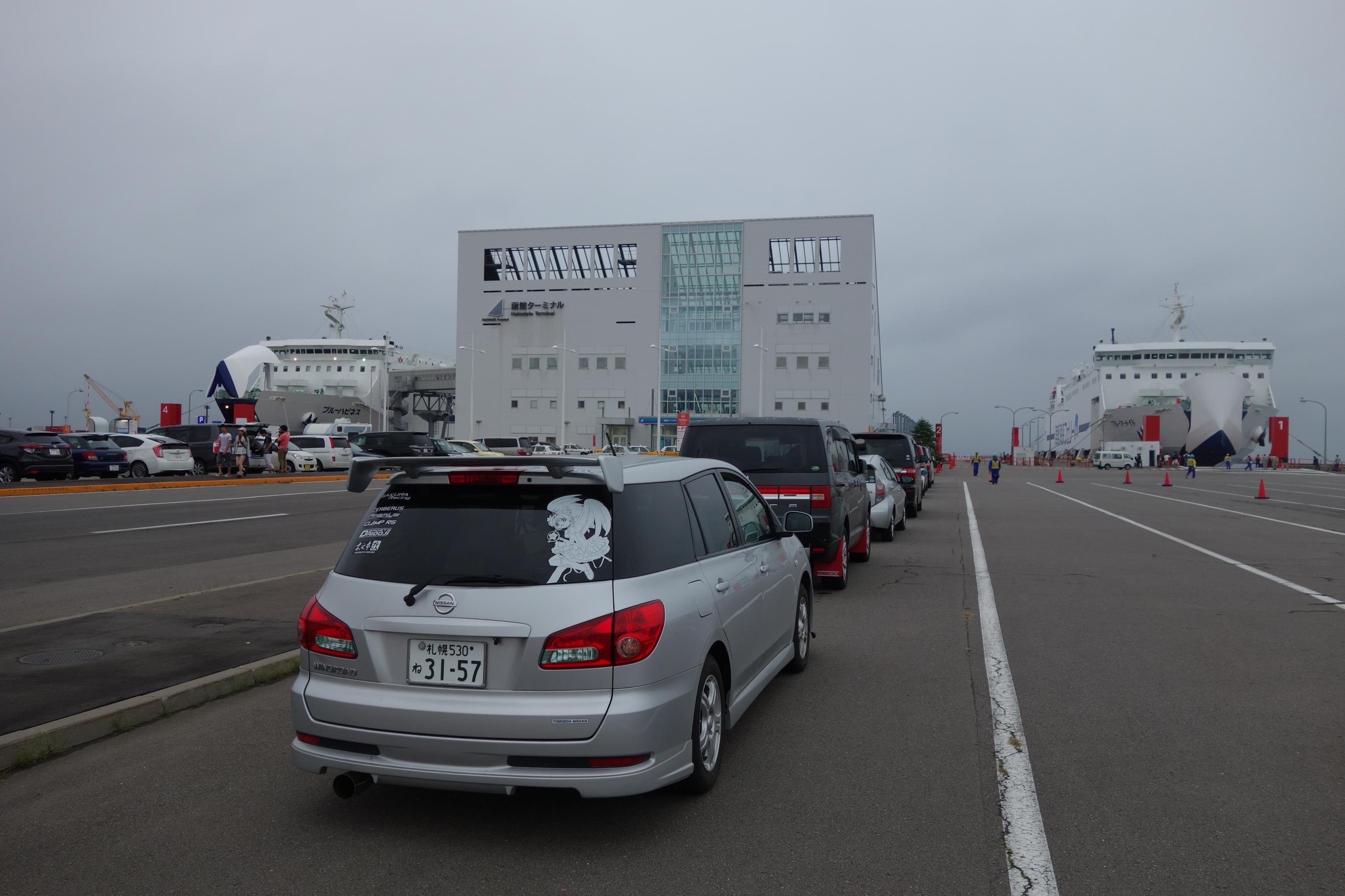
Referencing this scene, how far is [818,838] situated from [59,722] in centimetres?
404

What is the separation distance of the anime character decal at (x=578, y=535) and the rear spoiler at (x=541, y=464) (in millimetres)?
115

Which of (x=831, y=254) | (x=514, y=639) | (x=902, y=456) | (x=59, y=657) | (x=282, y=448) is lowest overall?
(x=59, y=657)

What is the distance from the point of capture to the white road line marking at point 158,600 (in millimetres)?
7094

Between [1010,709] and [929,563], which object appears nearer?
[1010,709]

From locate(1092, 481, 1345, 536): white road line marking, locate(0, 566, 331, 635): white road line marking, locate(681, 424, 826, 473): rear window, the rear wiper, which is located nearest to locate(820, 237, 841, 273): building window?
locate(1092, 481, 1345, 536): white road line marking

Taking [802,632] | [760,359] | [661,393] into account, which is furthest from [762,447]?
[661,393]

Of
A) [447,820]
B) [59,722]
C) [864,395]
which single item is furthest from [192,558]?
[864,395]

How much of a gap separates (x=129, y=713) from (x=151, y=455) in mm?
27738

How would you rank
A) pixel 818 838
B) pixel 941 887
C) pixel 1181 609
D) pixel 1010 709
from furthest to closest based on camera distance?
1. pixel 1181 609
2. pixel 1010 709
3. pixel 818 838
4. pixel 941 887

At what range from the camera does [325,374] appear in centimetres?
8412

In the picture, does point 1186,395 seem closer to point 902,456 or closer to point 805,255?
→ point 805,255

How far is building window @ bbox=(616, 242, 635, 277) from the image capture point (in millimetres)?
80438

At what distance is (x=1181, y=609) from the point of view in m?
8.50

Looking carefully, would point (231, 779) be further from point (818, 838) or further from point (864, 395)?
point (864, 395)
